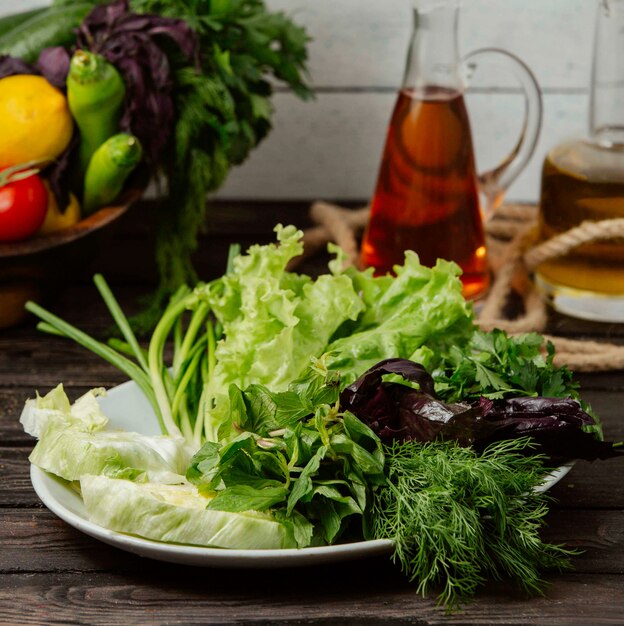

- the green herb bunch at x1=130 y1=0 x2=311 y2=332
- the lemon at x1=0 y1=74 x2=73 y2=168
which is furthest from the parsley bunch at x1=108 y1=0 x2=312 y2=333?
the lemon at x1=0 y1=74 x2=73 y2=168

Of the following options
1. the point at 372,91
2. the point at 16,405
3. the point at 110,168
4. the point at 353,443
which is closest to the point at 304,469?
the point at 353,443

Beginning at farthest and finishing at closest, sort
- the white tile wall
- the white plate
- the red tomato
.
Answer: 1. the white tile wall
2. the red tomato
3. the white plate

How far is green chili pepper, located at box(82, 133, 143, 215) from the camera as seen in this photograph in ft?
3.93

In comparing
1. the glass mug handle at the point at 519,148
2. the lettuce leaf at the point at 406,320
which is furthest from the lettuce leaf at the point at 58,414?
the glass mug handle at the point at 519,148

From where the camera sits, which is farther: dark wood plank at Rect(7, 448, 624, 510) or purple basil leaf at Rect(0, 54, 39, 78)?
purple basil leaf at Rect(0, 54, 39, 78)

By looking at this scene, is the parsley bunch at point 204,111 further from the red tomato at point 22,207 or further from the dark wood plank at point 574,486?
the dark wood plank at point 574,486

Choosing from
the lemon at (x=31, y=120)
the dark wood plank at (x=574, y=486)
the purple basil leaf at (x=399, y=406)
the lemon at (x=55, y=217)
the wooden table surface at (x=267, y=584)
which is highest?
the lemon at (x=31, y=120)

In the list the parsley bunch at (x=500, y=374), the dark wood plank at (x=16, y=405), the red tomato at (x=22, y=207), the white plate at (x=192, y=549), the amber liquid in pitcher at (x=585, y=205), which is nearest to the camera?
the white plate at (x=192, y=549)

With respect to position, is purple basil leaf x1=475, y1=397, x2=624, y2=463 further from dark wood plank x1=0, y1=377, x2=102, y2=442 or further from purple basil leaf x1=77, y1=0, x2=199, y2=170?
purple basil leaf x1=77, y1=0, x2=199, y2=170

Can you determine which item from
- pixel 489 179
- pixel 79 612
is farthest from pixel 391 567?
pixel 489 179

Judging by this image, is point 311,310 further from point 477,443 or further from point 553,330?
point 553,330

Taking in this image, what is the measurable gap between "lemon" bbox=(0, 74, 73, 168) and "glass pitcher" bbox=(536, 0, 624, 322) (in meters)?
0.63

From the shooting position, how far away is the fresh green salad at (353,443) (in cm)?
76

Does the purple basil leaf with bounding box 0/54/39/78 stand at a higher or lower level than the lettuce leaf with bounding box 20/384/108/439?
higher
